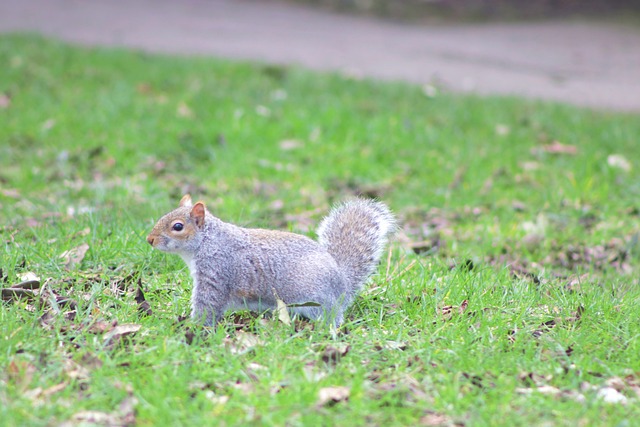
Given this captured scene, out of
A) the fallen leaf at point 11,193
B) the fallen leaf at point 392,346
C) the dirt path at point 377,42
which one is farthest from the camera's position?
the dirt path at point 377,42

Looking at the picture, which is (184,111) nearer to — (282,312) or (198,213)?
(198,213)

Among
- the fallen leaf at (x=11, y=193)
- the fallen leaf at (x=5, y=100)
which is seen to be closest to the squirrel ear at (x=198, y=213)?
the fallen leaf at (x=11, y=193)

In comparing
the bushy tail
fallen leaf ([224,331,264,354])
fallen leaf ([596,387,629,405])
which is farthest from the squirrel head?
fallen leaf ([596,387,629,405])

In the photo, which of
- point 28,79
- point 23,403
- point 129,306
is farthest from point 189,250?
point 28,79

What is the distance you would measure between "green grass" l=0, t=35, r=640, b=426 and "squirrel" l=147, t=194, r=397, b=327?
10cm

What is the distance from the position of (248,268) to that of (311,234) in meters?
0.98

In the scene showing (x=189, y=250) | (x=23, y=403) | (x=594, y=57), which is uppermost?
(x=594, y=57)

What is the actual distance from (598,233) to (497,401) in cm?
239

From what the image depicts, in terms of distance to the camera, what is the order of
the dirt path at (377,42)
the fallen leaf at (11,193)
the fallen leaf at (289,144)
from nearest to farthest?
the fallen leaf at (11,193)
the fallen leaf at (289,144)
the dirt path at (377,42)

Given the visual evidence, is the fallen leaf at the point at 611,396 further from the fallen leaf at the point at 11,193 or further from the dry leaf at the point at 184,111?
the dry leaf at the point at 184,111

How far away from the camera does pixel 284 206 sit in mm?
4898

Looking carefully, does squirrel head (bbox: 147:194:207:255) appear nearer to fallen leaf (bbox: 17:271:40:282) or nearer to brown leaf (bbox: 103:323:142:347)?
brown leaf (bbox: 103:323:142:347)

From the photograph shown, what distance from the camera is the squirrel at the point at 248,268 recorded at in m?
2.93

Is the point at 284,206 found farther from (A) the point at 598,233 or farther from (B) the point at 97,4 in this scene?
(B) the point at 97,4
